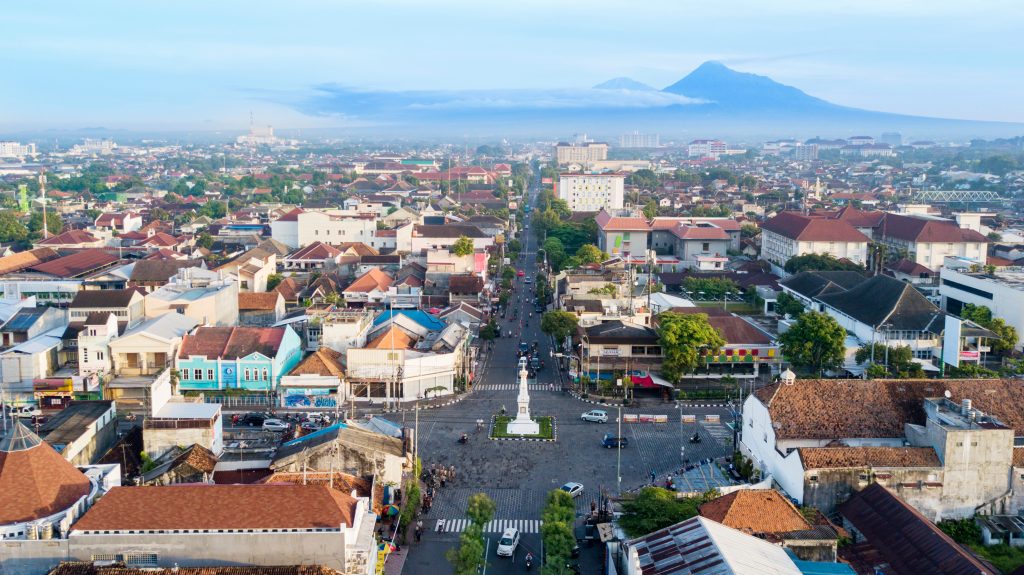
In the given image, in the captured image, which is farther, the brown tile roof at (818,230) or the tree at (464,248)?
the brown tile roof at (818,230)

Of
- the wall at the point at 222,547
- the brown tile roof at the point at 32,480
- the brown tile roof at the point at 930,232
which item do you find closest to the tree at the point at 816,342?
the wall at the point at 222,547

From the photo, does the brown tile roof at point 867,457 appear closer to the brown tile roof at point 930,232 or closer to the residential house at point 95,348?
the residential house at point 95,348

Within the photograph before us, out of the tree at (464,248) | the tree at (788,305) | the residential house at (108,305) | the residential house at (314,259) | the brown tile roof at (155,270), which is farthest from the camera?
the residential house at (314,259)

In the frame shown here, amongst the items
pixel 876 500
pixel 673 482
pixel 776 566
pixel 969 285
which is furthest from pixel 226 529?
pixel 969 285

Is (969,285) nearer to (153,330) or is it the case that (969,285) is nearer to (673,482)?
(673,482)

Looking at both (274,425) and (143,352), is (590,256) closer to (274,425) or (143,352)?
(143,352)

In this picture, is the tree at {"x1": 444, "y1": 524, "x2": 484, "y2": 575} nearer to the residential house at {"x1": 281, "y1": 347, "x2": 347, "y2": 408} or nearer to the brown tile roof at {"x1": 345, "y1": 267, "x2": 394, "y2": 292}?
the residential house at {"x1": 281, "y1": 347, "x2": 347, "y2": 408}

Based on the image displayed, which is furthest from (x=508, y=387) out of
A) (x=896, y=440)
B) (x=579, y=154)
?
(x=579, y=154)
